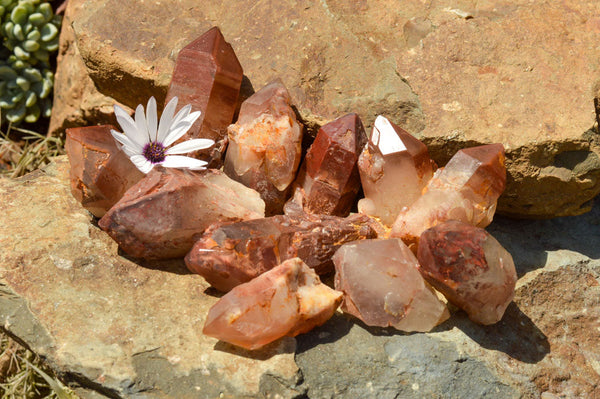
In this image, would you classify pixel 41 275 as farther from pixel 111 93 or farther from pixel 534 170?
pixel 534 170

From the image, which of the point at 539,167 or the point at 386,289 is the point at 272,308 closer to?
the point at 386,289

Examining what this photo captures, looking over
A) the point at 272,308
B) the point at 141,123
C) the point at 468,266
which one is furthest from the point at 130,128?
the point at 468,266

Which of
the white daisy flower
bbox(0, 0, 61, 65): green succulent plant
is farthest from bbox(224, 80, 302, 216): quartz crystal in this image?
bbox(0, 0, 61, 65): green succulent plant

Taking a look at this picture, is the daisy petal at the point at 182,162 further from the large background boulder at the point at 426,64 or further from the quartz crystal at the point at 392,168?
the quartz crystal at the point at 392,168

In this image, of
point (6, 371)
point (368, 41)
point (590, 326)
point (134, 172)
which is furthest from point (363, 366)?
point (6, 371)

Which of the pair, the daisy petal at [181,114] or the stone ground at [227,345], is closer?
the stone ground at [227,345]

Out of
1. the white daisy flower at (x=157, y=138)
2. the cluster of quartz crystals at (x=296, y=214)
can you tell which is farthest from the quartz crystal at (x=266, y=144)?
the white daisy flower at (x=157, y=138)

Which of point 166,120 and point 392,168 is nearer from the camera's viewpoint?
point 392,168
